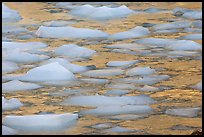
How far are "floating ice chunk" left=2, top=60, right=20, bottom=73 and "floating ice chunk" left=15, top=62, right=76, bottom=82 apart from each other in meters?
0.25

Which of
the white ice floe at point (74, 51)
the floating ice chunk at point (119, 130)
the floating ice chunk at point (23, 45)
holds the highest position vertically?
the floating ice chunk at point (23, 45)

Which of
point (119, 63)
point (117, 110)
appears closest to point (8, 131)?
point (117, 110)

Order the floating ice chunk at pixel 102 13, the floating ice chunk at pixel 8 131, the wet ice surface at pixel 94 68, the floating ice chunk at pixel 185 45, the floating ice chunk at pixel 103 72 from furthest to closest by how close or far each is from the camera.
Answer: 1. the floating ice chunk at pixel 102 13
2. the floating ice chunk at pixel 185 45
3. the floating ice chunk at pixel 103 72
4. the wet ice surface at pixel 94 68
5. the floating ice chunk at pixel 8 131

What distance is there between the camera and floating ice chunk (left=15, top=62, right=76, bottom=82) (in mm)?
4934

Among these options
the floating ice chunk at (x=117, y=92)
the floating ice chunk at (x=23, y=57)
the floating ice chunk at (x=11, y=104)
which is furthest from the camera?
the floating ice chunk at (x=23, y=57)

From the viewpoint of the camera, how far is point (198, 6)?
8.50 metres

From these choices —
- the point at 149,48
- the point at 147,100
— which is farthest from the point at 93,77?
the point at 149,48

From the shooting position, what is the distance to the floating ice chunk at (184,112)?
411 cm

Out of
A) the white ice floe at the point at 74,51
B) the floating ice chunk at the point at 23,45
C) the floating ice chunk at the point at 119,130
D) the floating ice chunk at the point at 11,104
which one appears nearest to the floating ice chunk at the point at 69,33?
the floating ice chunk at the point at 23,45

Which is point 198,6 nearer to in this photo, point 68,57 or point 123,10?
point 123,10

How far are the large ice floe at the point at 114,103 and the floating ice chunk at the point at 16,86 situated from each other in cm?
39

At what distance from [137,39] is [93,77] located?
146 cm

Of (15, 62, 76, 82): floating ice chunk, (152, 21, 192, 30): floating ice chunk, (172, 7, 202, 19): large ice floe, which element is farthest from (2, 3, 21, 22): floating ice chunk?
(15, 62, 76, 82): floating ice chunk

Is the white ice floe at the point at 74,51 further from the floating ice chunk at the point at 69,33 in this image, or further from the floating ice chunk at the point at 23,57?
the floating ice chunk at the point at 69,33
